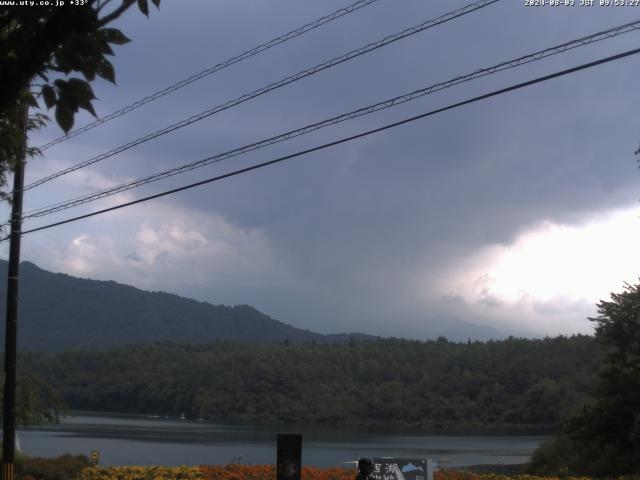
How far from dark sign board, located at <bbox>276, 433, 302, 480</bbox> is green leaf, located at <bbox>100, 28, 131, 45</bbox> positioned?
Answer: 887cm

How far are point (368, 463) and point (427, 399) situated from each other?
98.0m

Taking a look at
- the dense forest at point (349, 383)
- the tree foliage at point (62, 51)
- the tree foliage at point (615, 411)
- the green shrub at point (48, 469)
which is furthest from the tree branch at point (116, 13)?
the dense forest at point (349, 383)

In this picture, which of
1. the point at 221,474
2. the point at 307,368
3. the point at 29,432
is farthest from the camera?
the point at 307,368

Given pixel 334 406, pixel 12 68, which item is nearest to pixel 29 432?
pixel 334 406

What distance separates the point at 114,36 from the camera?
146 inches

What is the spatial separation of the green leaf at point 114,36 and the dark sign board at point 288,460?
8.87 metres

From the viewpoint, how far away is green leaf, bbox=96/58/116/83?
3656 millimetres

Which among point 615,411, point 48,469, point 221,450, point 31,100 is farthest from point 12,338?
point 221,450

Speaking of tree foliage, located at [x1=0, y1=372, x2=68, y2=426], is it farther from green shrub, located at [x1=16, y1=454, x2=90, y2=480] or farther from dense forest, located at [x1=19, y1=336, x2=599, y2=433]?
dense forest, located at [x1=19, y1=336, x2=599, y2=433]

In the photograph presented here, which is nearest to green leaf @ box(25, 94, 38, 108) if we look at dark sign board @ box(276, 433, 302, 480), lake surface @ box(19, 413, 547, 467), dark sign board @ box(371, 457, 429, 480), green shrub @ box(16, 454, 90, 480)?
dark sign board @ box(276, 433, 302, 480)

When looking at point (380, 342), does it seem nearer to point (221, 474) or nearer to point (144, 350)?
point (144, 350)

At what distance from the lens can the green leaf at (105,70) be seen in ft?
12.0

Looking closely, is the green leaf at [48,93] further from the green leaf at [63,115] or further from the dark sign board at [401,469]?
the dark sign board at [401,469]

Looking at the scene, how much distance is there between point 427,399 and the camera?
104500 mm
